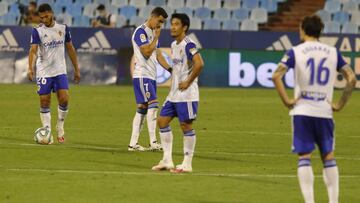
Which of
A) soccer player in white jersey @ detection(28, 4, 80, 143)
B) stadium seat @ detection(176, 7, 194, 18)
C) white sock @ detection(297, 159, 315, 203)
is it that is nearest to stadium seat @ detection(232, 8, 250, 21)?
stadium seat @ detection(176, 7, 194, 18)

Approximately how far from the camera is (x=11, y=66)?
33219 millimetres

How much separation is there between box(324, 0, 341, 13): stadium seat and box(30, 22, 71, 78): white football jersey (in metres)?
22.1

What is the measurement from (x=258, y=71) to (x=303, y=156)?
21.7 metres

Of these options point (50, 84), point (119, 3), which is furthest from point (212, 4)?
point (50, 84)

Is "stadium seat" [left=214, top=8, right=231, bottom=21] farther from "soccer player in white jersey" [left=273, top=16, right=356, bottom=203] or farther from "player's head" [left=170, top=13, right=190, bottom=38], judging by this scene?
"soccer player in white jersey" [left=273, top=16, right=356, bottom=203]

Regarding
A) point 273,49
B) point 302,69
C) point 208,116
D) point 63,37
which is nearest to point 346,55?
point 273,49

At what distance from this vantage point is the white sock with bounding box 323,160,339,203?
10820 millimetres

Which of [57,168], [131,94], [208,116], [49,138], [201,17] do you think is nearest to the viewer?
[57,168]

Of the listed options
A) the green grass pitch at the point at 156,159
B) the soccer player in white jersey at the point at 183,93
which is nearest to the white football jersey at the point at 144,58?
the green grass pitch at the point at 156,159

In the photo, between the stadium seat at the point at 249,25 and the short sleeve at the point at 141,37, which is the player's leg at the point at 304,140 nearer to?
the short sleeve at the point at 141,37

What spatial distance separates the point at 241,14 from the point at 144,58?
2180cm

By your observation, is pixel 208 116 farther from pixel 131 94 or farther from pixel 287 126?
pixel 131 94

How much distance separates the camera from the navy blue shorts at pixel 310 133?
1091 centimetres

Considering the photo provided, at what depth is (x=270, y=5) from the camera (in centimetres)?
3894
